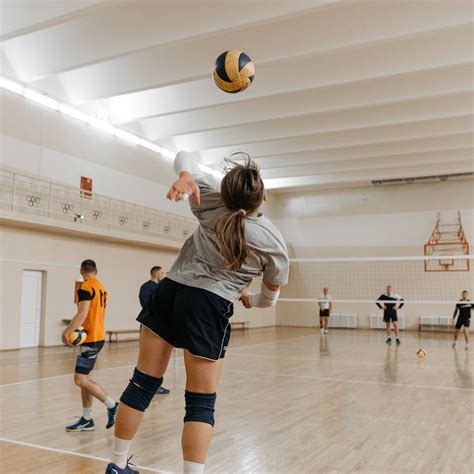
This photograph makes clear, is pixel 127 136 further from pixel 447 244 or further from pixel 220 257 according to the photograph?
pixel 220 257

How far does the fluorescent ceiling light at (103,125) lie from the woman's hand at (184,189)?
14.4 m

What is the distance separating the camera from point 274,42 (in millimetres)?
11562

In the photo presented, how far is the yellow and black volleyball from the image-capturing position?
3.49m

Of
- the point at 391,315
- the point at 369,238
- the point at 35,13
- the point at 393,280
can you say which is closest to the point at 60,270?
the point at 35,13

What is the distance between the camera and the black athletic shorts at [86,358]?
455 cm

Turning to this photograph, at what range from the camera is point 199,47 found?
12258 mm

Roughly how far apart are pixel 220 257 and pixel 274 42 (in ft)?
34.1

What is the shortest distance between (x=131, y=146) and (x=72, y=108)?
302cm

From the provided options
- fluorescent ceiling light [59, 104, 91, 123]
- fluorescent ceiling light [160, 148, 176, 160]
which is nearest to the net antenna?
fluorescent ceiling light [160, 148, 176, 160]

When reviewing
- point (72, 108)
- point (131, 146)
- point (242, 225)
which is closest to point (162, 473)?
point (242, 225)

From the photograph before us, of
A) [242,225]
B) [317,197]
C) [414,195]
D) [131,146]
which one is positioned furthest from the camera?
[317,197]

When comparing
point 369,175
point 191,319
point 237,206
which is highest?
point 369,175

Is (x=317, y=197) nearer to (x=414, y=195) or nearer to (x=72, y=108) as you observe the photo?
(x=414, y=195)

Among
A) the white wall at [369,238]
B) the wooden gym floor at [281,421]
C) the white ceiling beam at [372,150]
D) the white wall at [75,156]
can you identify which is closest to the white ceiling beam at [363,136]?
the white ceiling beam at [372,150]
